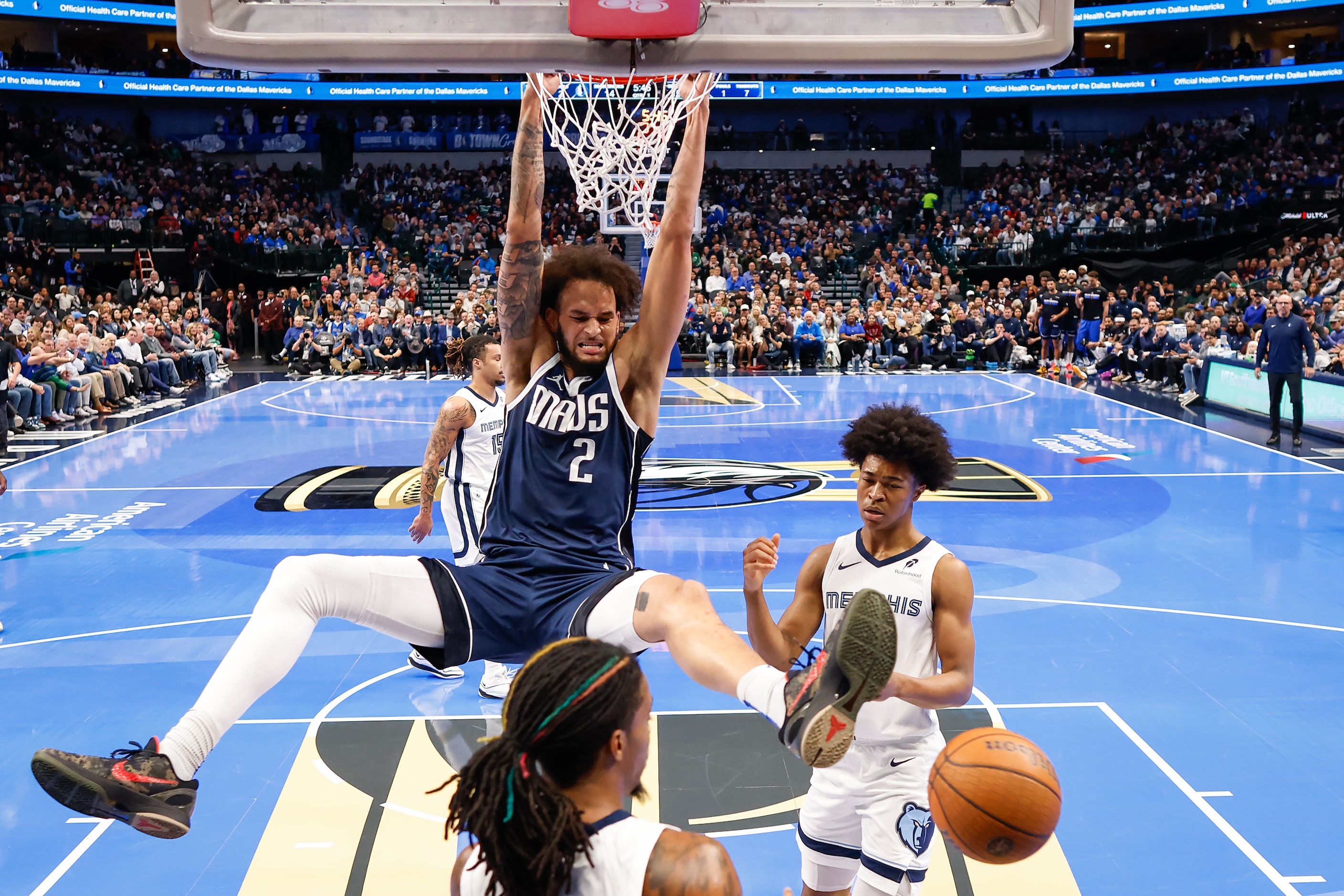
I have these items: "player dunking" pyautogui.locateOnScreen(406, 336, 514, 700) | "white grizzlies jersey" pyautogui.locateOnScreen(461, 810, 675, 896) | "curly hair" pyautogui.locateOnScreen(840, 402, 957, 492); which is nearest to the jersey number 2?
"curly hair" pyautogui.locateOnScreen(840, 402, 957, 492)

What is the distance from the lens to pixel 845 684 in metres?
2.49

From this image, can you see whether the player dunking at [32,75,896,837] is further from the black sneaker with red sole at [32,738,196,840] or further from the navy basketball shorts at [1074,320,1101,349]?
the navy basketball shorts at [1074,320,1101,349]

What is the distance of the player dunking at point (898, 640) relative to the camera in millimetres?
3186

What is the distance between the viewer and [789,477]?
12.1m

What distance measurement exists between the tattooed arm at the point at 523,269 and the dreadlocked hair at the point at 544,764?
5.35 ft

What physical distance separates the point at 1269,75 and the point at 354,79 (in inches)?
1034

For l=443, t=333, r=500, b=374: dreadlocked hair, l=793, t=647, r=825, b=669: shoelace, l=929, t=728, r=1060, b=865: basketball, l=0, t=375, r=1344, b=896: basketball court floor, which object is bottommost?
l=0, t=375, r=1344, b=896: basketball court floor

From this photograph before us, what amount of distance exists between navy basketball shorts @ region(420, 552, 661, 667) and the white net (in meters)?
1.65

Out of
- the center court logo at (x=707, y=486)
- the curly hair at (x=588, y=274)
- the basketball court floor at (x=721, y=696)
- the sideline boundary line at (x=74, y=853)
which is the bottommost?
the sideline boundary line at (x=74, y=853)

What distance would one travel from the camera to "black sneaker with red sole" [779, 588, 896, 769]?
2.44 meters

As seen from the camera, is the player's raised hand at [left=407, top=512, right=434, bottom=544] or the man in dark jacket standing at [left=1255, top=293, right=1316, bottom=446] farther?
the man in dark jacket standing at [left=1255, top=293, right=1316, bottom=446]

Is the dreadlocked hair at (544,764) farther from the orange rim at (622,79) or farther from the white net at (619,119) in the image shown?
the orange rim at (622,79)

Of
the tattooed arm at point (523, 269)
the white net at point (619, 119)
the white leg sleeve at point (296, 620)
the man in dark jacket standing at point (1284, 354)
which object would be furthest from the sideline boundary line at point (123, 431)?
the man in dark jacket standing at point (1284, 354)

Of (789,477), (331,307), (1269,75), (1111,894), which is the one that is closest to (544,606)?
(1111,894)
